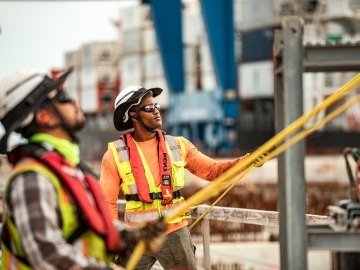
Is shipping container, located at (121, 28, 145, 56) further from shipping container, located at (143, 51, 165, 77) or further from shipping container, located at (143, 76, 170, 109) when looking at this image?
shipping container, located at (143, 76, 170, 109)

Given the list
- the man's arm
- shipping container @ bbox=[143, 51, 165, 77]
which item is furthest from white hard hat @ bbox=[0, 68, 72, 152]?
shipping container @ bbox=[143, 51, 165, 77]

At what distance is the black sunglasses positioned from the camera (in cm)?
292

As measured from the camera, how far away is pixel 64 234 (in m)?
2.78

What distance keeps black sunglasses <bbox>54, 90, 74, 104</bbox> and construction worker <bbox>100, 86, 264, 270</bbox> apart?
1.77 m

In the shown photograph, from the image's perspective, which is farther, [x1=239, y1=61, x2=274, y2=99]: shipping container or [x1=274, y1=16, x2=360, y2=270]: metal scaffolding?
[x1=239, y1=61, x2=274, y2=99]: shipping container

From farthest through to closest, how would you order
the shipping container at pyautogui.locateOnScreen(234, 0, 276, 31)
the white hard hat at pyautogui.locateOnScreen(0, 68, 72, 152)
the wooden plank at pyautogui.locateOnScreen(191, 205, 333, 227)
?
the shipping container at pyautogui.locateOnScreen(234, 0, 276, 31) < the wooden plank at pyautogui.locateOnScreen(191, 205, 333, 227) < the white hard hat at pyautogui.locateOnScreen(0, 68, 72, 152)

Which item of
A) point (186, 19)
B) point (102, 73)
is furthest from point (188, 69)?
point (102, 73)

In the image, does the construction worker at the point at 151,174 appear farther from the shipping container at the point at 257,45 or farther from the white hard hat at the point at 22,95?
the shipping container at the point at 257,45

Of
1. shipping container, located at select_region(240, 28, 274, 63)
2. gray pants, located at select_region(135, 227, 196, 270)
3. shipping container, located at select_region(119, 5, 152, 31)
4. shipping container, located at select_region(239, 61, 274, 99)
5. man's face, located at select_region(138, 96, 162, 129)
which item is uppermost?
shipping container, located at select_region(119, 5, 152, 31)

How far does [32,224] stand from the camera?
103 inches

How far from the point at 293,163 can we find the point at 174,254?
1666 mm

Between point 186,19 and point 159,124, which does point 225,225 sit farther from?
point 186,19

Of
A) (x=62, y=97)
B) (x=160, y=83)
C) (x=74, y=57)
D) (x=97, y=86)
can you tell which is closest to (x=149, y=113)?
(x=62, y=97)

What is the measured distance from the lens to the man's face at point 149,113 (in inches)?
193
